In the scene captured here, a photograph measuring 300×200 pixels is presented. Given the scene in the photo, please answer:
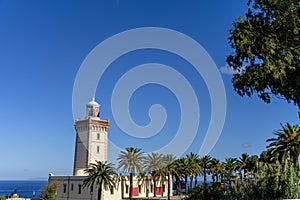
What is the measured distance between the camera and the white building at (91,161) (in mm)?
49812

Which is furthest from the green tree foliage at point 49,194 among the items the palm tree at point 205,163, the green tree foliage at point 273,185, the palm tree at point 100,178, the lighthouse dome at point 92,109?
the green tree foliage at point 273,185

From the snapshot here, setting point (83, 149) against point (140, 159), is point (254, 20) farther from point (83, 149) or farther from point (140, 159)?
point (83, 149)

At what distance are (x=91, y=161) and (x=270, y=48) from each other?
42.4 meters

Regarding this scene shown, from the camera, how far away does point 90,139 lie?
173 feet

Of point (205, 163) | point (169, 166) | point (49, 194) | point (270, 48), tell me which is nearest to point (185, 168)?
point (169, 166)

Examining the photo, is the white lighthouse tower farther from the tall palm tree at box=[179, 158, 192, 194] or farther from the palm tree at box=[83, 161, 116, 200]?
the tall palm tree at box=[179, 158, 192, 194]

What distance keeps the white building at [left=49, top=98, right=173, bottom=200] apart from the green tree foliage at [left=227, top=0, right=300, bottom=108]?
1435 inches

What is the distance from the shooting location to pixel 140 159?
50.4m

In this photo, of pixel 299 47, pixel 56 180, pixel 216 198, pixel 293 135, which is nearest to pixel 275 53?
pixel 299 47

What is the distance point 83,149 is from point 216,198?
36450mm

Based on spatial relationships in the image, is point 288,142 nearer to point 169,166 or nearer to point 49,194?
point 169,166

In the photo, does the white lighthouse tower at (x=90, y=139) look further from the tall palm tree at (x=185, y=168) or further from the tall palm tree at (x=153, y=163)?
the tall palm tree at (x=185, y=168)

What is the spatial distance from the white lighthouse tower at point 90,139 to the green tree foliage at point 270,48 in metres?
39.2

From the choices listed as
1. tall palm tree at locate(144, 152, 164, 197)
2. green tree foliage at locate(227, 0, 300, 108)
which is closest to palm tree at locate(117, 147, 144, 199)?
tall palm tree at locate(144, 152, 164, 197)
